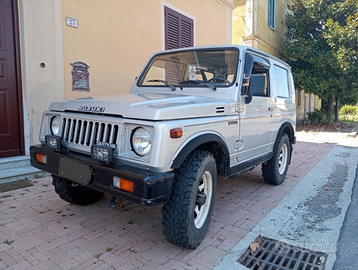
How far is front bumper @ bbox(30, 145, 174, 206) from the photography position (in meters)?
2.04

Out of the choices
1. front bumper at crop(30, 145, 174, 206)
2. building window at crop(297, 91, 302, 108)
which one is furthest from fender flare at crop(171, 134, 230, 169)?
building window at crop(297, 91, 302, 108)

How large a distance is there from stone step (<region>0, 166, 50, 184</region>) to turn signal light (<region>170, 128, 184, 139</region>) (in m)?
3.04

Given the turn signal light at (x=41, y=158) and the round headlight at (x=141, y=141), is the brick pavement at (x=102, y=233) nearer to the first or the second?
the turn signal light at (x=41, y=158)

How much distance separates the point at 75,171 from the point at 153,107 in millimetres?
875

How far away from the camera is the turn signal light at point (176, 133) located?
2.18m

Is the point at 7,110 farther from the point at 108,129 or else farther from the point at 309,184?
the point at 309,184

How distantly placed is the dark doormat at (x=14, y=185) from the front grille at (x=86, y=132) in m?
1.79

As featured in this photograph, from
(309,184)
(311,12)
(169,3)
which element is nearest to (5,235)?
(309,184)

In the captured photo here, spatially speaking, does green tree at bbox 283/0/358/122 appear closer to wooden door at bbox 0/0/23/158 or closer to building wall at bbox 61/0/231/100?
building wall at bbox 61/0/231/100

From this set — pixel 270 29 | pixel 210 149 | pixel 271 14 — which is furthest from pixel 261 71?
pixel 271 14

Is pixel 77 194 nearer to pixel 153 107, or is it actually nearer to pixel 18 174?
pixel 18 174

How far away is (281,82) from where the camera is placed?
14.9ft

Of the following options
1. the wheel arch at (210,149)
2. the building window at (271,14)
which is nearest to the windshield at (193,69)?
the wheel arch at (210,149)

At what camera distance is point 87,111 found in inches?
101
